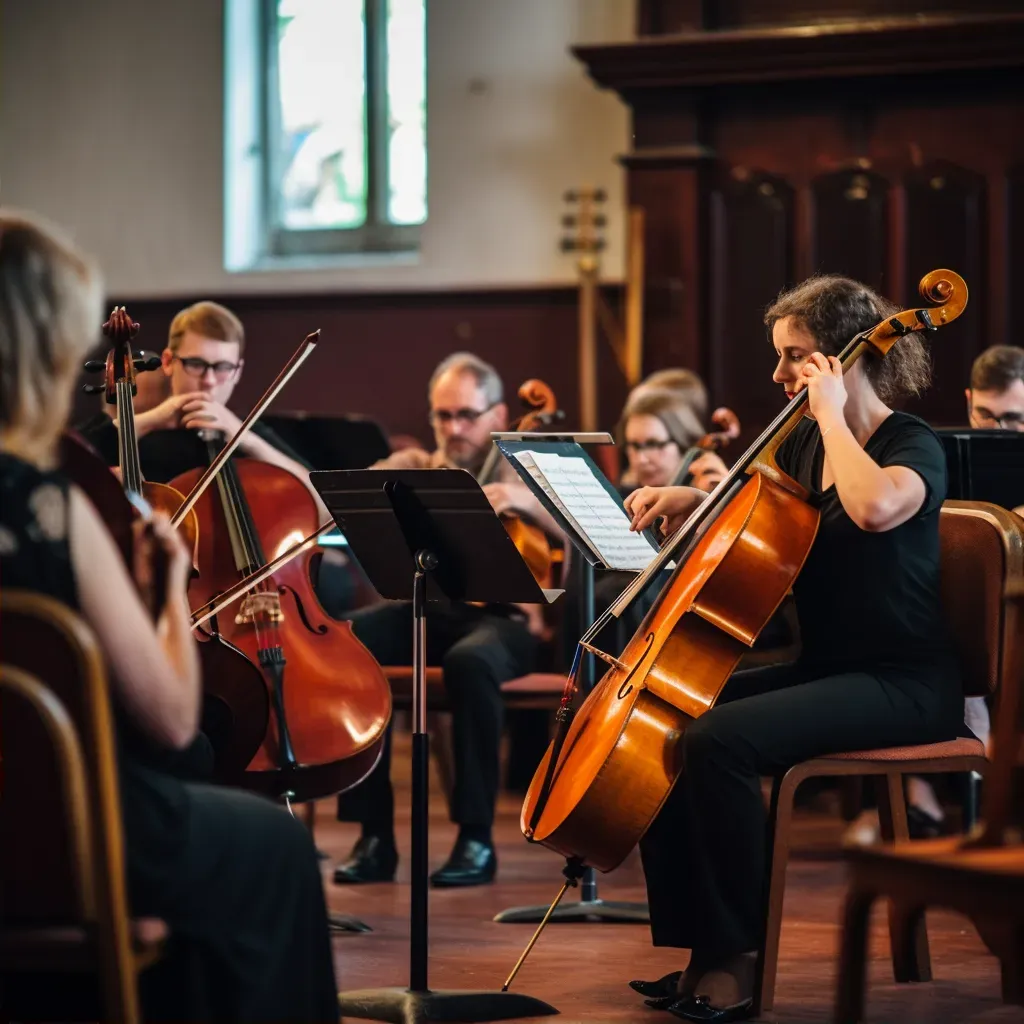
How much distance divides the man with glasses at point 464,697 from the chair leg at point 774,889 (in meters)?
1.35

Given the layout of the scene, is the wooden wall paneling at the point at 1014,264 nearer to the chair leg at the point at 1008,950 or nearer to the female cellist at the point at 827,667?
the female cellist at the point at 827,667

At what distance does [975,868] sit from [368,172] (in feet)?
21.0

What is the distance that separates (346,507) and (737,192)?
4471 millimetres

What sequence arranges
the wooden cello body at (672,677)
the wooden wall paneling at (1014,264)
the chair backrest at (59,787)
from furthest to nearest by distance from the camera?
the wooden wall paneling at (1014,264)
the wooden cello body at (672,677)
the chair backrest at (59,787)

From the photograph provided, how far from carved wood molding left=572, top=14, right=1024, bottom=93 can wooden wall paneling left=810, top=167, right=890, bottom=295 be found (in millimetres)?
421

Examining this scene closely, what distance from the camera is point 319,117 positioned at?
7770 millimetres

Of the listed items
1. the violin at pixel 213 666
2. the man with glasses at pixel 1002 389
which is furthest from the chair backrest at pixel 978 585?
the man with glasses at pixel 1002 389

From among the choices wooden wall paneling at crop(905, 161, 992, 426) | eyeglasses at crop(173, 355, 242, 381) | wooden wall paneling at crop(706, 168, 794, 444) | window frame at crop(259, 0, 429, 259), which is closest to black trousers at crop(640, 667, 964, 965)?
eyeglasses at crop(173, 355, 242, 381)

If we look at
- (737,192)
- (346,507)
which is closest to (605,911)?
(346,507)

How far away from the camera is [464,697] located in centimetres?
390

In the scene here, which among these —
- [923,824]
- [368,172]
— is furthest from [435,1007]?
[368,172]

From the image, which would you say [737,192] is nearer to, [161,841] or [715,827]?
[715,827]

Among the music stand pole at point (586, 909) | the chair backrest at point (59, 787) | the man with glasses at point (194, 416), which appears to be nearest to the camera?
the chair backrest at point (59, 787)

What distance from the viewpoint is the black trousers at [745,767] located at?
2551 mm
